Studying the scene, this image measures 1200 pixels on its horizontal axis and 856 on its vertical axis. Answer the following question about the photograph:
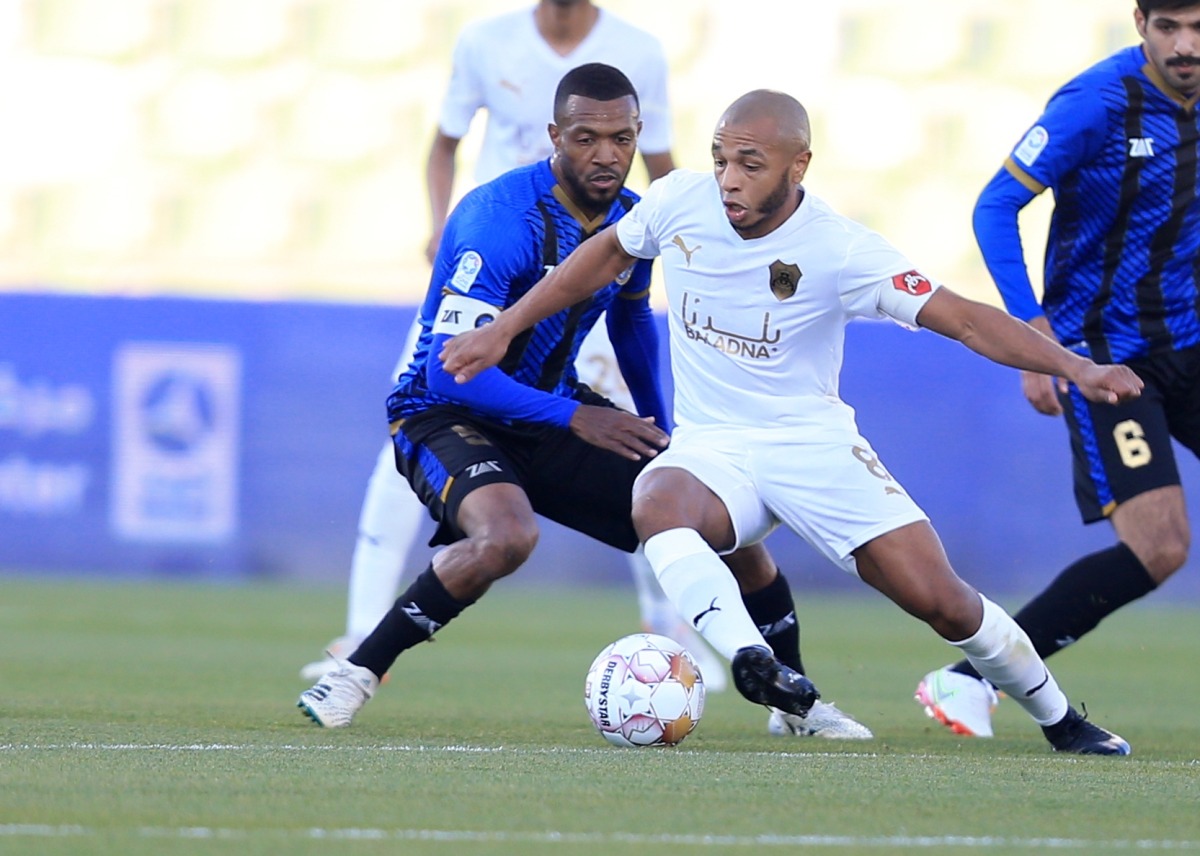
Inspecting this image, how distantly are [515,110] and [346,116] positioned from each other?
7.50 m

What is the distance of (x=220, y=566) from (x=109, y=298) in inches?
65.6

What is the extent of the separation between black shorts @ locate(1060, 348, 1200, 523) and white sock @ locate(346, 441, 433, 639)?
220 centimetres

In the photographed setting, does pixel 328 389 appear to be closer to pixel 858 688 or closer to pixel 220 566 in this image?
pixel 220 566

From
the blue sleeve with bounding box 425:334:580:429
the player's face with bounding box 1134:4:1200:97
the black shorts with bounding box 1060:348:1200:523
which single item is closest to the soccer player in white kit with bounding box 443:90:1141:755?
the blue sleeve with bounding box 425:334:580:429

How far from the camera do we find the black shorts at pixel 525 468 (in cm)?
531

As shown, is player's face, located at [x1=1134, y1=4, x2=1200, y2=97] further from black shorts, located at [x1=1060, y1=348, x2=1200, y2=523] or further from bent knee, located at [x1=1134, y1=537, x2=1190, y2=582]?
bent knee, located at [x1=1134, y1=537, x2=1190, y2=582]

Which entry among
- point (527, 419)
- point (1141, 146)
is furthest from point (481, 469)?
point (1141, 146)

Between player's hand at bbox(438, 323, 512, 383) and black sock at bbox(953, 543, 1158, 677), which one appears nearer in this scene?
player's hand at bbox(438, 323, 512, 383)

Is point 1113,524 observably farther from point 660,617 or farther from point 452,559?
point 660,617

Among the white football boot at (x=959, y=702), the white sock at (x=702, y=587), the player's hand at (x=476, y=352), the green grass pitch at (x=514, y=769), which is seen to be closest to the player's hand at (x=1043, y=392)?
the white football boot at (x=959, y=702)

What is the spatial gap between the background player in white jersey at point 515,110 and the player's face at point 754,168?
1.94m

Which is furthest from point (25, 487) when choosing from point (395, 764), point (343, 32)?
point (395, 764)

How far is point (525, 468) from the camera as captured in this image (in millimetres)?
5469

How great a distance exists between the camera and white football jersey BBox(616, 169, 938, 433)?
480cm
